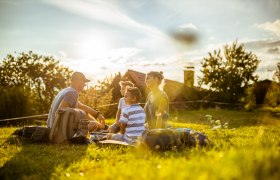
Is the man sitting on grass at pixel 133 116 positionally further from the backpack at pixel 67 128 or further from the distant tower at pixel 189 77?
the distant tower at pixel 189 77

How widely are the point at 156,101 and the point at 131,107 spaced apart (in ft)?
4.24

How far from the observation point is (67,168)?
Answer: 4664 mm

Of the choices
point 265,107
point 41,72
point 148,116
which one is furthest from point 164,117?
point 265,107

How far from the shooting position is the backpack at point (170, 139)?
5876mm

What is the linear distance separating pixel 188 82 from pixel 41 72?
15865 millimetres

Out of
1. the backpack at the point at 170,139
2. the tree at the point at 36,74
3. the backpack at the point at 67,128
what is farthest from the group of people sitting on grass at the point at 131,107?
the tree at the point at 36,74

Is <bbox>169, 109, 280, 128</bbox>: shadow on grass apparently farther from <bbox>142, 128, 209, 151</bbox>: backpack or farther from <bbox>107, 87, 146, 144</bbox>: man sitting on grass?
<bbox>107, 87, 146, 144</bbox>: man sitting on grass

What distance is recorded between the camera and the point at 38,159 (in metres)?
5.37

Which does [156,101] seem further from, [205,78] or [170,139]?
[205,78]

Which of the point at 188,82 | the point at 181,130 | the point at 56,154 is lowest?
the point at 56,154

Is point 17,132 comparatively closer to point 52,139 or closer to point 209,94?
point 52,139

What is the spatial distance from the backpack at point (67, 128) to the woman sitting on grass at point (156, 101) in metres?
1.82

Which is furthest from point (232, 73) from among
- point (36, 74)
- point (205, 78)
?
point (36, 74)

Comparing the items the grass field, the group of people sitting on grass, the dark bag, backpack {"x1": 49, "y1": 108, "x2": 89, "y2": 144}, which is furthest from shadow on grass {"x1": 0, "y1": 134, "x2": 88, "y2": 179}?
the dark bag
